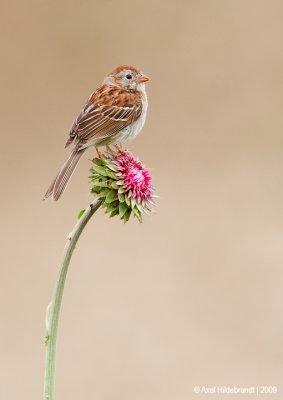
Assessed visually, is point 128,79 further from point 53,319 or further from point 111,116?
point 53,319

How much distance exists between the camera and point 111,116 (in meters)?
3.15

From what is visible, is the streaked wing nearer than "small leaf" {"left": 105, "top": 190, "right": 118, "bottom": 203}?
No

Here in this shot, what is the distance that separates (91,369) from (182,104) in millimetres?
2983

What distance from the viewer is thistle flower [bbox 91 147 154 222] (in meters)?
2.33

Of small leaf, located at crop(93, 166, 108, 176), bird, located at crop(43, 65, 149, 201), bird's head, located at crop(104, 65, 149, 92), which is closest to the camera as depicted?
small leaf, located at crop(93, 166, 108, 176)

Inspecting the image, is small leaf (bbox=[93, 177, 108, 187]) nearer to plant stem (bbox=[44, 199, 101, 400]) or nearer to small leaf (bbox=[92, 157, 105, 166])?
small leaf (bbox=[92, 157, 105, 166])

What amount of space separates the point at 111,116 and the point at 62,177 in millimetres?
653

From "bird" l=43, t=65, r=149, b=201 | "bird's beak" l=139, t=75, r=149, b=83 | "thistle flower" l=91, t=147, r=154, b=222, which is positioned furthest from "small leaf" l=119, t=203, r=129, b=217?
"bird's beak" l=139, t=75, r=149, b=83

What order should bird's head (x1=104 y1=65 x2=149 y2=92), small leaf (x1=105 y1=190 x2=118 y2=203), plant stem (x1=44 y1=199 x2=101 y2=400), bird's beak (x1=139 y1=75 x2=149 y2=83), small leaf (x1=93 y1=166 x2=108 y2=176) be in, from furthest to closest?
bird's beak (x1=139 y1=75 x2=149 y2=83) → bird's head (x1=104 y1=65 x2=149 y2=92) → small leaf (x1=93 y1=166 x2=108 y2=176) → small leaf (x1=105 y1=190 x2=118 y2=203) → plant stem (x1=44 y1=199 x2=101 y2=400)

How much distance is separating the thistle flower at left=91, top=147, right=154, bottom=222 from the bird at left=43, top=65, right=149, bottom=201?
189mm

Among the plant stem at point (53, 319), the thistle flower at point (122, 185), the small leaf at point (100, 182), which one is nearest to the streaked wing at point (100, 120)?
the thistle flower at point (122, 185)

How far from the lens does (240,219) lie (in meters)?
6.49

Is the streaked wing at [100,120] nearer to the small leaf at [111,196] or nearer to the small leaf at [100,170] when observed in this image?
the small leaf at [100,170]

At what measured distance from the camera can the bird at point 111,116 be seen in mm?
2977
